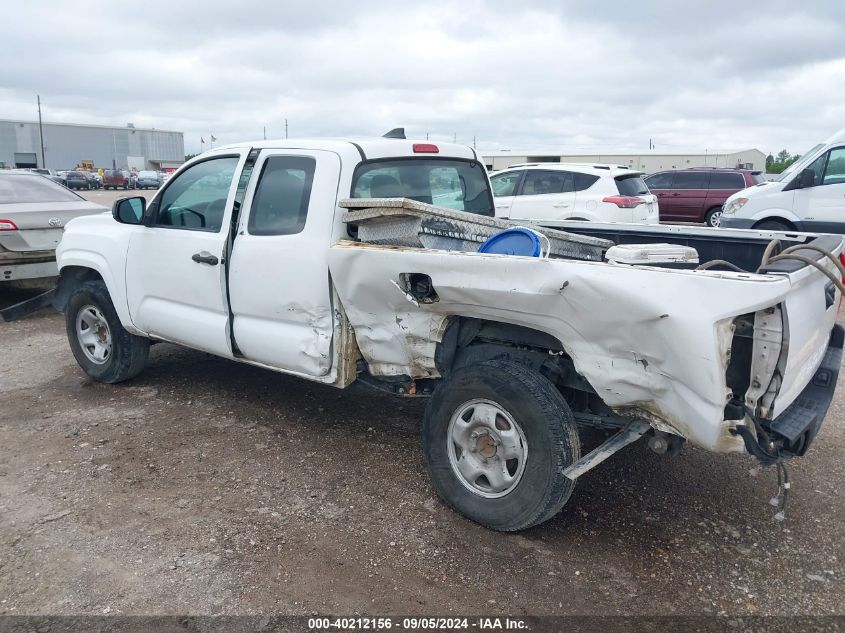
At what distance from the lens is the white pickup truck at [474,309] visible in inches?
108

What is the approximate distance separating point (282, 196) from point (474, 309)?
5.18 ft

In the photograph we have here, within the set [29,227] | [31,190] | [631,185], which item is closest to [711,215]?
[631,185]

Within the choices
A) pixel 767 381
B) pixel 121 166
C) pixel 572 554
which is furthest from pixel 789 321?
pixel 121 166

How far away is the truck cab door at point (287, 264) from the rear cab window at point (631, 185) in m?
8.20

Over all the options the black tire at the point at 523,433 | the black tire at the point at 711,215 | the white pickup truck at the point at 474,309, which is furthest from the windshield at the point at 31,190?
the black tire at the point at 711,215

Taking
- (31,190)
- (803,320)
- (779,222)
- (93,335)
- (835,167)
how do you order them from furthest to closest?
(779,222), (835,167), (31,190), (93,335), (803,320)

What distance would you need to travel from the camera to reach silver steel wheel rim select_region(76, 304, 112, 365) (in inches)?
219

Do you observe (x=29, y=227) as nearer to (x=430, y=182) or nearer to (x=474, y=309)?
(x=430, y=182)

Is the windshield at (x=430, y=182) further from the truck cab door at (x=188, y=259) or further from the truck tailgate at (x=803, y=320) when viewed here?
the truck tailgate at (x=803, y=320)

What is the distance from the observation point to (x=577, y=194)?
37.4ft

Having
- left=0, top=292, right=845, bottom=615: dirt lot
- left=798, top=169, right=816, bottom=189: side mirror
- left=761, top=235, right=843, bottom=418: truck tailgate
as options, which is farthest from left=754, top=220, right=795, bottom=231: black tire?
left=761, top=235, right=843, bottom=418: truck tailgate

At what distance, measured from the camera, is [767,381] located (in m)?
2.73

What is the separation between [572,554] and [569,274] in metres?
1.37

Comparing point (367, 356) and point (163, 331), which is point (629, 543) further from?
point (163, 331)
